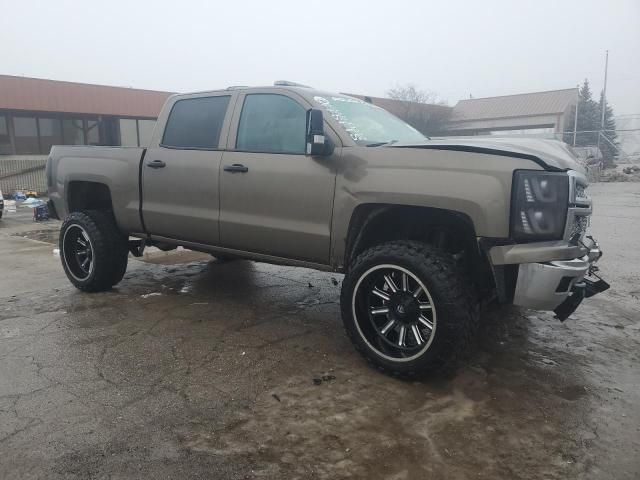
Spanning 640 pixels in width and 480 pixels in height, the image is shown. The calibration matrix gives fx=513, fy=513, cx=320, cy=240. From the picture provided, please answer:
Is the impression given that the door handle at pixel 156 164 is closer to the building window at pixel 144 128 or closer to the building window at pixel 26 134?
the building window at pixel 26 134

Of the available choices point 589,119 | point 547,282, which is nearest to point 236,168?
point 547,282

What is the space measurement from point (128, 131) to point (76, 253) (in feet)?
72.3

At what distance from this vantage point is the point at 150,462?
2.47 meters

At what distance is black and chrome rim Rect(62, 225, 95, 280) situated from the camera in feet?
18.0

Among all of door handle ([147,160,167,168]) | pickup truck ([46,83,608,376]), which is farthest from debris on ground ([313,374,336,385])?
door handle ([147,160,167,168])

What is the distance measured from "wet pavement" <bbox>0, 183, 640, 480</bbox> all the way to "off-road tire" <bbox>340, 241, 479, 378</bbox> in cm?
14

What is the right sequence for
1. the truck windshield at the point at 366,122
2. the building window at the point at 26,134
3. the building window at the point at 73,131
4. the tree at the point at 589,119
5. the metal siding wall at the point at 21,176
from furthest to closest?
the tree at the point at 589,119
the building window at the point at 73,131
the building window at the point at 26,134
the metal siding wall at the point at 21,176
the truck windshield at the point at 366,122

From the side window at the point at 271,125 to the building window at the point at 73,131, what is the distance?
76.1 feet

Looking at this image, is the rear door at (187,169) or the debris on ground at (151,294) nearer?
the rear door at (187,169)

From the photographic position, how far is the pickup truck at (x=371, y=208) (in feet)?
9.85

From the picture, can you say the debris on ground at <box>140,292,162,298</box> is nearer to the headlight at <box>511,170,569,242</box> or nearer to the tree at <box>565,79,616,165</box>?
the headlight at <box>511,170,569,242</box>

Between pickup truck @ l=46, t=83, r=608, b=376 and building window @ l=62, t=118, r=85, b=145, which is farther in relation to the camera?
building window @ l=62, t=118, r=85, b=145

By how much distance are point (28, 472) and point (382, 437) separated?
172 centimetres

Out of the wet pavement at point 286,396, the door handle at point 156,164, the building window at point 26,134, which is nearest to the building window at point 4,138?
the building window at point 26,134
